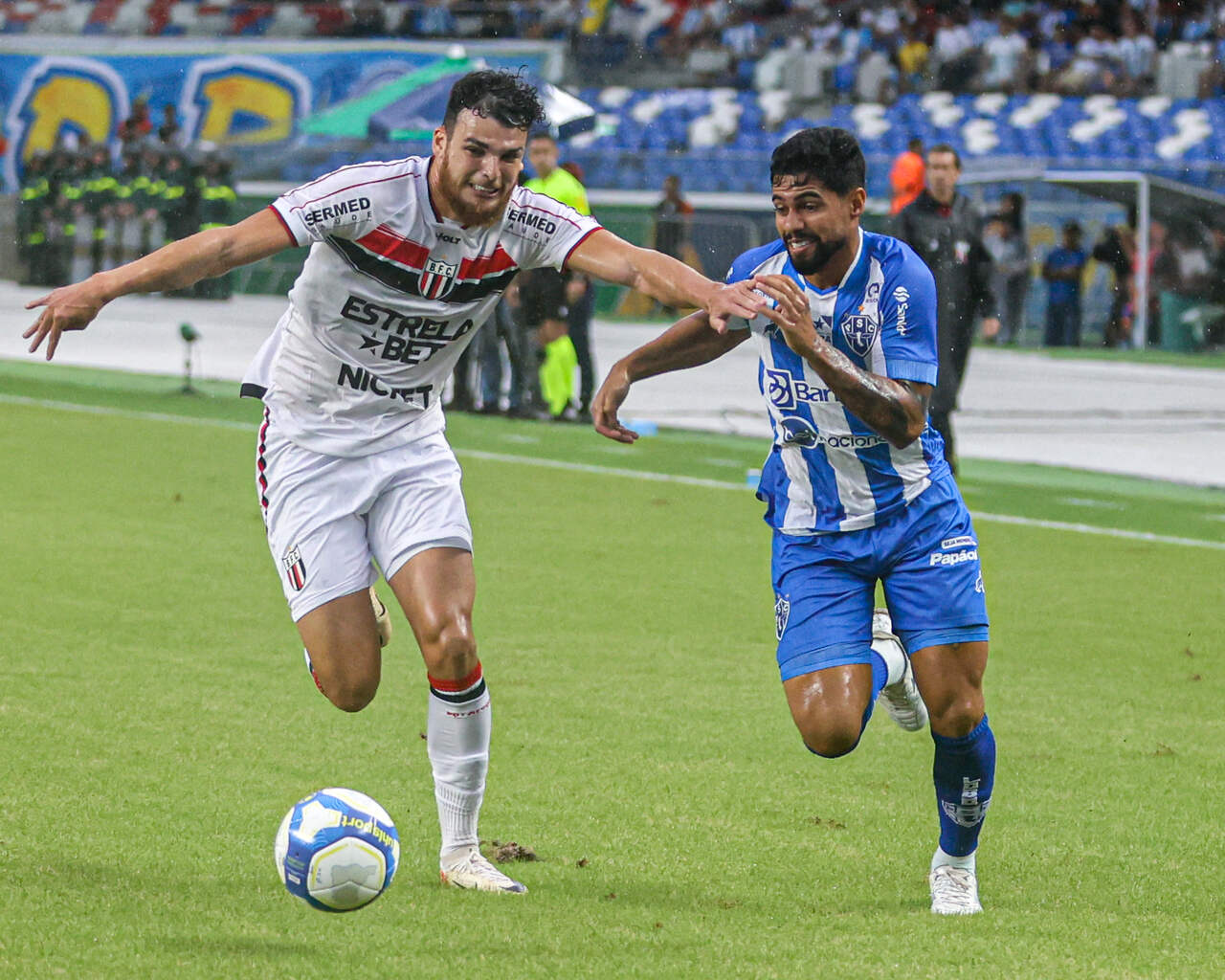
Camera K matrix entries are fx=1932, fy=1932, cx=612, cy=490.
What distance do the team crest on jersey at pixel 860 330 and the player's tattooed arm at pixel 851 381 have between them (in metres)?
0.07

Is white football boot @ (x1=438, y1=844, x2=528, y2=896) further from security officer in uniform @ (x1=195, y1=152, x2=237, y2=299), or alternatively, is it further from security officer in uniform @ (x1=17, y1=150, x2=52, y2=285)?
security officer in uniform @ (x1=17, y1=150, x2=52, y2=285)

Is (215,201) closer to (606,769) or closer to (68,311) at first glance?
(606,769)

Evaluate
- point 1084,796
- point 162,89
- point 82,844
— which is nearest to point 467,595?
point 82,844

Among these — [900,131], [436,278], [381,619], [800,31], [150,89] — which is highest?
[800,31]

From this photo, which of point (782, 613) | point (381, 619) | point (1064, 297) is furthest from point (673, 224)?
point (782, 613)

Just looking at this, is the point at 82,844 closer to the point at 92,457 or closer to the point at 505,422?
the point at 92,457

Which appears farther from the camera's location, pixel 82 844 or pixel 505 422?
pixel 505 422

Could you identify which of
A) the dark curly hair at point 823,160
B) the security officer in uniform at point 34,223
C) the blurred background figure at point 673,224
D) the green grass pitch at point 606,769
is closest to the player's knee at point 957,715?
the green grass pitch at point 606,769

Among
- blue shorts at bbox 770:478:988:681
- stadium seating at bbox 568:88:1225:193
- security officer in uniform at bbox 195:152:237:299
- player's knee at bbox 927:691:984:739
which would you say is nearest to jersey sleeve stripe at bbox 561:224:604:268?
blue shorts at bbox 770:478:988:681

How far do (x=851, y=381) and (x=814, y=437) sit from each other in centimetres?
47

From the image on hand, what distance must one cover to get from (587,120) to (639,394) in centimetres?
284

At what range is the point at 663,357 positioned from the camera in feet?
17.6

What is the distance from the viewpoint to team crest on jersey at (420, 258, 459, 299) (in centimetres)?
524

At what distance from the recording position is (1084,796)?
244 inches
